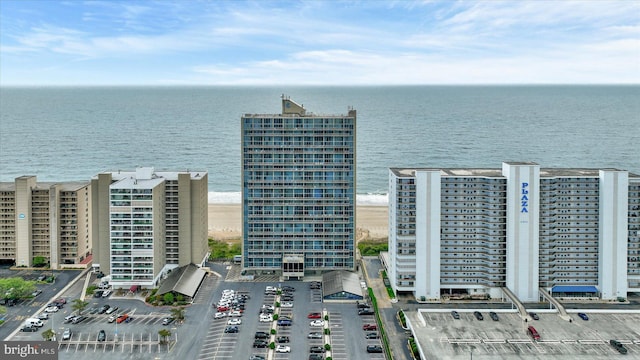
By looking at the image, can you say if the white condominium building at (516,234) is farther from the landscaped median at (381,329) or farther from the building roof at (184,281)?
the building roof at (184,281)

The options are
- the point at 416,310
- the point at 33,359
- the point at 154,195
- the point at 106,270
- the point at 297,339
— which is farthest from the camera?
the point at 106,270

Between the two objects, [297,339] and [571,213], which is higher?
[571,213]

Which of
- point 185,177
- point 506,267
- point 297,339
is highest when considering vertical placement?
point 185,177

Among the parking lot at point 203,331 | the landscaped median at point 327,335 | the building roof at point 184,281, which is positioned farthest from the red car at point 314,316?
the building roof at point 184,281

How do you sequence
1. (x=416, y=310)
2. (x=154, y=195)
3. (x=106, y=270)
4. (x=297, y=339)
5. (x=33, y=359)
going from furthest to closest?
1. (x=106, y=270)
2. (x=154, y=195)
3. (x=416, y=310)
4. (x=297, y=339)
5. (x=33, y=359)

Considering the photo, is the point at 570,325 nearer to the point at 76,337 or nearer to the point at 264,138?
the point at 264,138

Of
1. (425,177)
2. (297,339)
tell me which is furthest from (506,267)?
(297,339)
